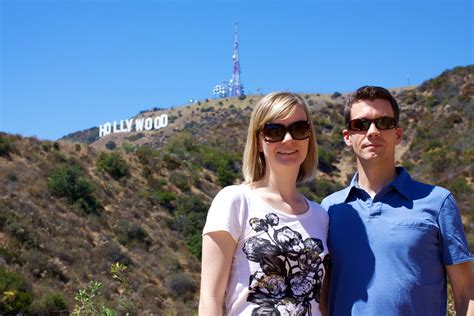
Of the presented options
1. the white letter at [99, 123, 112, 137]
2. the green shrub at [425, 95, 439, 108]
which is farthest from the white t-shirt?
the white letter at [99, 123, 112, 137]

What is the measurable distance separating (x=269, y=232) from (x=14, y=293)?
43.0ft

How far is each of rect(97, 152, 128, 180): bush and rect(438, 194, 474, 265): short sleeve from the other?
A: 23.3 metres

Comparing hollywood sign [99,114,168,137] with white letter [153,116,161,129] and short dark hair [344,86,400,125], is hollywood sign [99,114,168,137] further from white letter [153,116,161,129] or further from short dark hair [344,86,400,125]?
short dark hair [344,86,400,125]

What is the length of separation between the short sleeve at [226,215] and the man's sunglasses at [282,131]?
0.32 meters

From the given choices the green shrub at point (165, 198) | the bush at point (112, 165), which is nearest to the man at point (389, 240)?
the green shrub at point (165, 198)

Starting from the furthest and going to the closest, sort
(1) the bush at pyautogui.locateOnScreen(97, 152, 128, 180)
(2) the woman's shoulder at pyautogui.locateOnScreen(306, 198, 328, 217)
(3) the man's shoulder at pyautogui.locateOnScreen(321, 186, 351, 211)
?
1. (1) the bush at pyautogui.locateOnScreen(97, 152, 128, 180)
2. (3) the man's shoulder at pyautogui.locateOnScreen(321, 186, 351, 211)
3. (2) the woman's shoulder at pyautogui.locateOnScreen(306, 198, 328, 217)

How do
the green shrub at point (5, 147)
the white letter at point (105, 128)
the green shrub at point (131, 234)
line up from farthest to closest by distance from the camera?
the white letter at point (105, 128) → the green shrub at point (5, 147) → the green shrub at point (131, 234)

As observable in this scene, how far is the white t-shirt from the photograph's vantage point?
249 centimetres

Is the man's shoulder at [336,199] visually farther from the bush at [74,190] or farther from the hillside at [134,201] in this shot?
the bush at [74,190]

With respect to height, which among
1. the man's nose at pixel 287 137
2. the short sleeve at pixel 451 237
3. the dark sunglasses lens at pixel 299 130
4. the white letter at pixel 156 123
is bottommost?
the short sleeve at pixel 451 237

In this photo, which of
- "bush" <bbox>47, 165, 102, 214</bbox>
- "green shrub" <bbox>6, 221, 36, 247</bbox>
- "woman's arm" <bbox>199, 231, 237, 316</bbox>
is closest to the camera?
"woman's arm" <bbox>199, 231, 237, 316</bbox>

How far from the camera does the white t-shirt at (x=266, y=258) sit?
98.0 inches

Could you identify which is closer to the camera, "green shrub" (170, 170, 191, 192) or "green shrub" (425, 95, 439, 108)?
"green shrub" (170, 170, 191, 192)

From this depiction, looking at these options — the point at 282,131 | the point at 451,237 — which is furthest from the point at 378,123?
the point at 451,237
